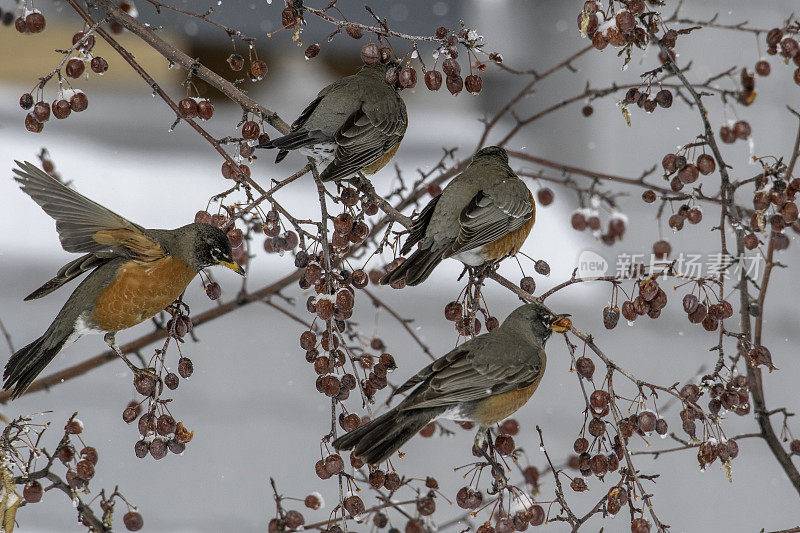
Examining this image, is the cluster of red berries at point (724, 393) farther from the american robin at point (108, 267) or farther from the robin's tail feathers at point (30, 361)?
the robin's tail feathers at point (30, 361)

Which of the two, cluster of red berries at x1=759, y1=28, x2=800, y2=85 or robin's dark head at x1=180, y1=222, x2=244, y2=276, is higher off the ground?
cluster of red berries at x1=759, y1=28, x2=800, y2=85

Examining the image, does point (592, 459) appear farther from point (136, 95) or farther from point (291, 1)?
point (136, 95)

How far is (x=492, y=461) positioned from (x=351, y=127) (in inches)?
19.7

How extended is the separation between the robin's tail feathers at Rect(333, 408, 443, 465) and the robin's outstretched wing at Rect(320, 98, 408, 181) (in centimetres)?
32

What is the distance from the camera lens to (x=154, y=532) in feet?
7.73

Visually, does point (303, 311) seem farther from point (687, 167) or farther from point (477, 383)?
point (687, 167)

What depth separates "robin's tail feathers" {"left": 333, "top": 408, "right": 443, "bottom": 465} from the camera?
865mm

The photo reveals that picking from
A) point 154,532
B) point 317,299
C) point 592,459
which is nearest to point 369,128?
point 317,299

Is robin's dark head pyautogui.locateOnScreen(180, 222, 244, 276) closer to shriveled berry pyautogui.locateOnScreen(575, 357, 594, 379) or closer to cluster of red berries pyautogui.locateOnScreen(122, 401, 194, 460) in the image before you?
cluster of red berries pyautogui.locateOnScreen(122, 401, 194, 460)

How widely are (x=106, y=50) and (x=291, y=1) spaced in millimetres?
1893

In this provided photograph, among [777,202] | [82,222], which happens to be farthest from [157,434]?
[777,202]

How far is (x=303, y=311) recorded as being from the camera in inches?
91.7

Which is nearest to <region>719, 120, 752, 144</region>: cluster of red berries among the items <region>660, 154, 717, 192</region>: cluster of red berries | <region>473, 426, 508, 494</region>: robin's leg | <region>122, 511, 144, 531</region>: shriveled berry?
<region>660, 154, 717, 192</region>: cluster of red berries

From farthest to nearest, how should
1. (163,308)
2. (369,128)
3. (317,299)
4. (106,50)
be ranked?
(106,50)
(369,128)
(163,308)
(317,299)
